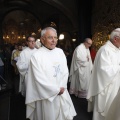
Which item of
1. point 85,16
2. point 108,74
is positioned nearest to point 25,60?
point 108,74

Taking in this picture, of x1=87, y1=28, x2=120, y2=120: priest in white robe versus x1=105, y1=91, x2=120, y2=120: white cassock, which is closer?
x1=105, y1=91, x2=120, y2=120: white cassock

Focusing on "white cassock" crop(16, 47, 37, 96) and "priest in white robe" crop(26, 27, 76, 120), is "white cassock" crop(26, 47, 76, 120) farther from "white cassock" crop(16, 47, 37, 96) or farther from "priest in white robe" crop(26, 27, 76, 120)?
"white cassock" crop(16, 47, 37, 96)

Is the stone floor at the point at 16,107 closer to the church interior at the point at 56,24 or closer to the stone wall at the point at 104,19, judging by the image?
the church interior at the point at 56,24

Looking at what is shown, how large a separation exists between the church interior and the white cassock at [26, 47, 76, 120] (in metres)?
1.49

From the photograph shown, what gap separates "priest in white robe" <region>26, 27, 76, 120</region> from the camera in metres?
2.96

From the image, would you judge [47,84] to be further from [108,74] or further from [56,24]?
[56,24]

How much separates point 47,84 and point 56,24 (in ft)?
41.0

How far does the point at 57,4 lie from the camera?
12828 millimetres

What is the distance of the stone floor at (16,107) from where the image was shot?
15.2 ft

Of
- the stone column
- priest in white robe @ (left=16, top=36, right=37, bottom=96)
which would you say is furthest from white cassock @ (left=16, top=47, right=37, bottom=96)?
the stone column

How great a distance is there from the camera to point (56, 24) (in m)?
15.1

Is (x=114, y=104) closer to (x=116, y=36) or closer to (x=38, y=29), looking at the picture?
(x=116, y=36)

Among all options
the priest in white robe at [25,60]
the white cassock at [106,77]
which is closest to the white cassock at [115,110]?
the white cassock at [106,77]

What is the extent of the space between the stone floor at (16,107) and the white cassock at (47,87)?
148 cm
